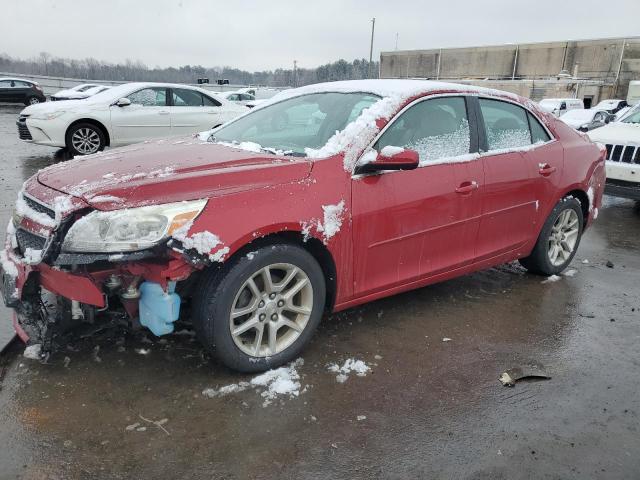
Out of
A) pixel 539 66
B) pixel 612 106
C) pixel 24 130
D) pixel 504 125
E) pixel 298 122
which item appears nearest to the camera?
pixel 298 122

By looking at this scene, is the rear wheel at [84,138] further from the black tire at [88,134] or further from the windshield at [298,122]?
the windshield at [298,122]

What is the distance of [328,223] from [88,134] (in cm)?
832

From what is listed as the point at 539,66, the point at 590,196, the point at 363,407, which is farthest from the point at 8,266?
the point at 539,66

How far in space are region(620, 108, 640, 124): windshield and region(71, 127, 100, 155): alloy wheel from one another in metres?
9.14

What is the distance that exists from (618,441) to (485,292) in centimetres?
197

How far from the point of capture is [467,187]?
372 cm

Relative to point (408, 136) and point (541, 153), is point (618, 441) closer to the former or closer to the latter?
point (408, 136)

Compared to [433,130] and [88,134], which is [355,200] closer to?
[433,130]

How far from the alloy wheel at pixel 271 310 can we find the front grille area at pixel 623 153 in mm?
6063

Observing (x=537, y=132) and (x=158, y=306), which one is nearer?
(x=158, y=306)

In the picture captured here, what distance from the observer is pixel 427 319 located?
12.9ft

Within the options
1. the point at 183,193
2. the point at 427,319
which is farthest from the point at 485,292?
the point at 183,193

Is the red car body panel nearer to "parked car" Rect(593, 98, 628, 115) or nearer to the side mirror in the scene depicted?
the side mirror

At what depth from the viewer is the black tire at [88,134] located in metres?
9.77
